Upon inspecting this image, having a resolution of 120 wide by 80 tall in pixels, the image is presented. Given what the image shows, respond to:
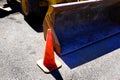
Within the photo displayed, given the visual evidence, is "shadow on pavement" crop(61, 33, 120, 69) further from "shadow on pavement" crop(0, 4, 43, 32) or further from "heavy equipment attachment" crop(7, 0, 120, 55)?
"shadow on pavement" crop(0, 4, 43, 32)

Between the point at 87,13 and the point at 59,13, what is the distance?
2.96ft

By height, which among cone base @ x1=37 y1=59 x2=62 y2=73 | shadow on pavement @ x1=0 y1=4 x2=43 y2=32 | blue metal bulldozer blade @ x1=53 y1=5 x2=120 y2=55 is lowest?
shadow on pavement @ x1=0 y1=4 x2=43 y2=32

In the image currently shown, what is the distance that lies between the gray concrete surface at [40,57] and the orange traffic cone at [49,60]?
0.29ft

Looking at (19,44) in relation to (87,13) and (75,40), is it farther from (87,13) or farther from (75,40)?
(87,13)

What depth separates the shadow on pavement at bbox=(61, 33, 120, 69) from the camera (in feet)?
14.8

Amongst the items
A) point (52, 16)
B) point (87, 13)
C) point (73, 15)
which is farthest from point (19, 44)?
point (87, 13)

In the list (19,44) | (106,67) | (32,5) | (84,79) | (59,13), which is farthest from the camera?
(32,5)

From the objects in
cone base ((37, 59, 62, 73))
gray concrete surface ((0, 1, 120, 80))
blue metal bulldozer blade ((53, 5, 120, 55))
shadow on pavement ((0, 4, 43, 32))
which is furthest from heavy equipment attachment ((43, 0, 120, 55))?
shadow on pavement ((0, 4, 43, 32))

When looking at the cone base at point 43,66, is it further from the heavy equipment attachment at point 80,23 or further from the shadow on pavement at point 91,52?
the heavy equipment attachment at point 80,23

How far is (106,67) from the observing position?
14.4 ft

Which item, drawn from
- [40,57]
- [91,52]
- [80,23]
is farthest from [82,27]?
[40,57]

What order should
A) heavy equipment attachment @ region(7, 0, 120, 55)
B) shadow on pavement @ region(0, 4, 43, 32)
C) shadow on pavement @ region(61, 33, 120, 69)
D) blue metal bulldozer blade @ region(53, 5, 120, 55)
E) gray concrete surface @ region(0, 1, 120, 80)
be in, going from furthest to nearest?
1. shadow on pavement @ region(0, 4, 43, 32)
2. blue metal bulldozer blade @ region(53, 5, 120, 55)
3. heavy equipment attachment @ region(7, 0, 120, 55)
4. shadow on pavement @ region(61, 33, 120, 69)
5. gray concrete surface @ region(0, 1, 120, 80)

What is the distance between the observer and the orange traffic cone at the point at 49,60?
4.13 meters

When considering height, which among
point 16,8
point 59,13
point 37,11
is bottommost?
point 16,8
